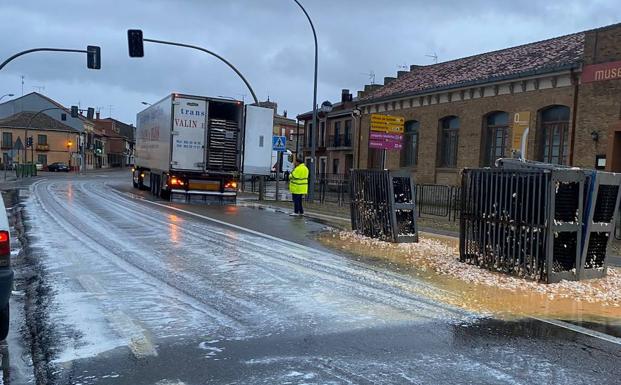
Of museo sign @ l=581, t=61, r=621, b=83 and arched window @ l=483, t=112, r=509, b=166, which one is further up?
museo sign @ l=581, t=61, r=621, b=83

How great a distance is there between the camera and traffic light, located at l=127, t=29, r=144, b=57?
23.7 meters

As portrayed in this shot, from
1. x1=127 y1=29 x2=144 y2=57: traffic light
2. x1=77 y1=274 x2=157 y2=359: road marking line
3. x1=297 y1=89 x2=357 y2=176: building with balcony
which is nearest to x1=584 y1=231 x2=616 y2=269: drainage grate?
x1=77 y1=274 x2=157 y2=359: road marking line

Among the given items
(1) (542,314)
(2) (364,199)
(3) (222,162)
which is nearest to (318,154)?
(3) (222,162)

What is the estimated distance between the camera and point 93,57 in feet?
85.0

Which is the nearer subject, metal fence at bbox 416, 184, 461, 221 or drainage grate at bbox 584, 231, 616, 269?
drainage grate at bbox 584, 231, 616, 269

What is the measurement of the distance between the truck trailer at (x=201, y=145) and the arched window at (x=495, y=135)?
11437 mm

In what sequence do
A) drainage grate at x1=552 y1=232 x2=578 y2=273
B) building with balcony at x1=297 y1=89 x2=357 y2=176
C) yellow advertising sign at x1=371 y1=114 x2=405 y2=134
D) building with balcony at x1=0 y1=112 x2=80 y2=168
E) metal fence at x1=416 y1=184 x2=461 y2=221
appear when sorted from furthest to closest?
building with balcony at x1=0 y1=112 x2=80 y2=168, building with balcony at x1=297 y1=89 x2=357 y2=176, yellow advertising sign at x1=371 y1=114 x2=405 y2=134, metal fence at x1=416 y1=184 x2=461 y2=221, drainage grate at x1=552 y1=232 x2=578 y2=273

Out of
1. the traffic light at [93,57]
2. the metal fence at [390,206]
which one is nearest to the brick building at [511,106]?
the metal fence at [390,206]

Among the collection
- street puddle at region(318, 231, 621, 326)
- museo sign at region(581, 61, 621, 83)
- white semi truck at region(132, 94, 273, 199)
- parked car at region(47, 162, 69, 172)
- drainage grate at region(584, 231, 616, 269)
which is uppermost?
museo sign at region(581, 61, 621, 83)

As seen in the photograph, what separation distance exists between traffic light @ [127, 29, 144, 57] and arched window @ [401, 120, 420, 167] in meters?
14.6

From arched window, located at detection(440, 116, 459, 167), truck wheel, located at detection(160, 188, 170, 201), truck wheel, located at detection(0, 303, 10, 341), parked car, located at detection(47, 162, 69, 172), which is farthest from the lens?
parked car, located at detection(47, 162, 69, 172)

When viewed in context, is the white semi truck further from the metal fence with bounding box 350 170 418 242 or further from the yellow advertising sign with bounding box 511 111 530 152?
the yellow advertising sign with bounding box 511 111 530 152

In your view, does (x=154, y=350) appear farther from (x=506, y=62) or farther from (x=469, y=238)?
(x=506, y=62)

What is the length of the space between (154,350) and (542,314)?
426 cm
